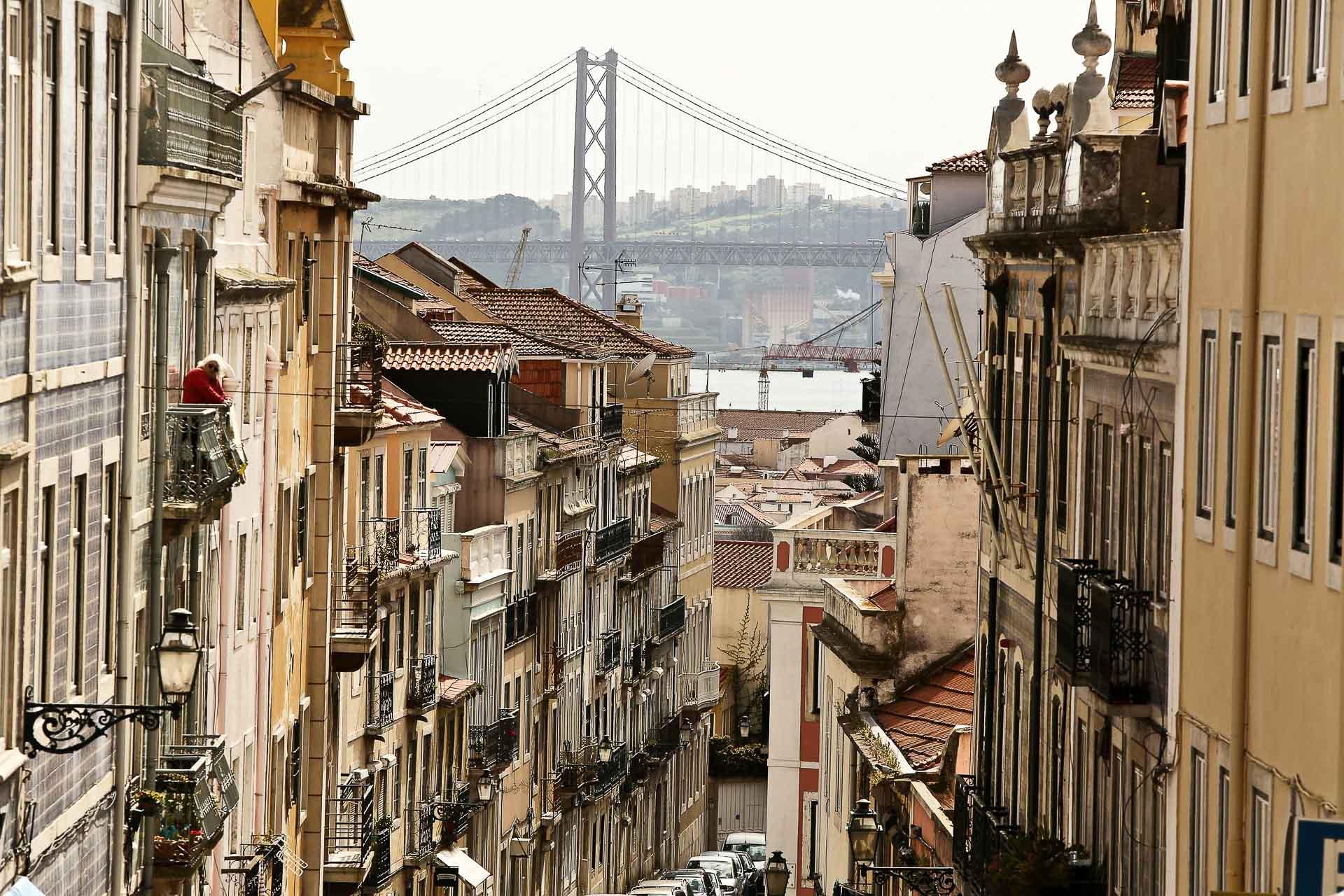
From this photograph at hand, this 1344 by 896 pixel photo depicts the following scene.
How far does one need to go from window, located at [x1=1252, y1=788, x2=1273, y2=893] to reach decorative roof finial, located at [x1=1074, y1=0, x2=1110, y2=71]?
861cm

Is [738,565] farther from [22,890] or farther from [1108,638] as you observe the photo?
[22,890]

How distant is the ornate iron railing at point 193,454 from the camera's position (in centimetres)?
2191

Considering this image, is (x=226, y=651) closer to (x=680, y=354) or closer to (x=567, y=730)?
(x=567, y=730)

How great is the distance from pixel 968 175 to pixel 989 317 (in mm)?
21640

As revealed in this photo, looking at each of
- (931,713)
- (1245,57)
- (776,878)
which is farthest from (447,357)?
(1245,57)

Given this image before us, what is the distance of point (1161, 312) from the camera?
69.0 feet

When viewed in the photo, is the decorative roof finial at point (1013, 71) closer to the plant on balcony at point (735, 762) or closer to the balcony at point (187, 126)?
the balcony at point (187, 126)

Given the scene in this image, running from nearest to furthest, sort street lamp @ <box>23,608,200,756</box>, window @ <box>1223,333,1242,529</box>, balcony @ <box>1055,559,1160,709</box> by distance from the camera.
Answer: street lamp @ <box>23,608,200,756</box> < window @ <box>1223,333,1242,529</box> < balcony @ <box>1055,559,1160,709</box>

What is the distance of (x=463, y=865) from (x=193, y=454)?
24840 mm

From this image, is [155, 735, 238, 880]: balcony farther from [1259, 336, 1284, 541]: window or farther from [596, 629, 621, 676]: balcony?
[596, 629, 621, 676]: balcony

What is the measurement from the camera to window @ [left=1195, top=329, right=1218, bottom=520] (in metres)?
18.9

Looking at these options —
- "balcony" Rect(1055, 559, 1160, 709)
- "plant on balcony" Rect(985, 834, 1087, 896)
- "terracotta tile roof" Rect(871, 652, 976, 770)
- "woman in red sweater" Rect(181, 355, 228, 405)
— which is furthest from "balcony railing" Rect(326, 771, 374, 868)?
"balcony" Rect(1055, 559, 1160, 709)

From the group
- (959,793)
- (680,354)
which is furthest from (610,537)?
(959,793)

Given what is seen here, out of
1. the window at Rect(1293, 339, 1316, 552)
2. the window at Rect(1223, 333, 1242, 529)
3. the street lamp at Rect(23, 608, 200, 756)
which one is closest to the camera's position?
the window at Rect(1293, 339, 1316, 552)
